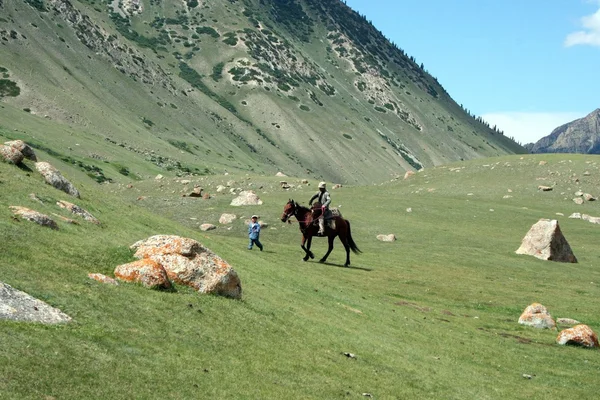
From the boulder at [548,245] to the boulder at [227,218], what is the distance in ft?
94.0

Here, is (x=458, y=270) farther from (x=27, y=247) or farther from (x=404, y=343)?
(x=27, y=247)

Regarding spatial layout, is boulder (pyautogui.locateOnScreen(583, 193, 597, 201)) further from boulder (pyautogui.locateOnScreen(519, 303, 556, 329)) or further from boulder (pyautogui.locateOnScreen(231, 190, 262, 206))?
boulder (pyautogui.locateOnScreen(519, 303, 556, 329))

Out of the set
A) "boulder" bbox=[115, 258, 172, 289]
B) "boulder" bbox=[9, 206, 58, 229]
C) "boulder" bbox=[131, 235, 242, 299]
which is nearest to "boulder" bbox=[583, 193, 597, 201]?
"boulder" bbox=[131, 235, 242, 299]

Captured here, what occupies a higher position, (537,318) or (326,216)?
(326,216)

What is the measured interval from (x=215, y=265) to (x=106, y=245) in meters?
4.81

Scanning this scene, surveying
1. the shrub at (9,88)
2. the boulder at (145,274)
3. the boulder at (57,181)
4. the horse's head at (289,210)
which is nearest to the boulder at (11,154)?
the boulder at (57,181)

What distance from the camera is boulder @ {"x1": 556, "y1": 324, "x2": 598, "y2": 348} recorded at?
2808 centimetres

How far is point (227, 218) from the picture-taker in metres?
62.2

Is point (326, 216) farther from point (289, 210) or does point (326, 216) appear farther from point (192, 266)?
point (192, 266)

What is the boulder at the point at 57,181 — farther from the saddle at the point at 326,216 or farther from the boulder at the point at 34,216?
the saddle at the point at 326,216

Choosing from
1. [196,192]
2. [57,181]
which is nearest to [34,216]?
[57,181]

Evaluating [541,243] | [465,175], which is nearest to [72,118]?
[465,175]

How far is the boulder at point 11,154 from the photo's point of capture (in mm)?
35375

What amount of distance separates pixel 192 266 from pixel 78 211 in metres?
10.5
